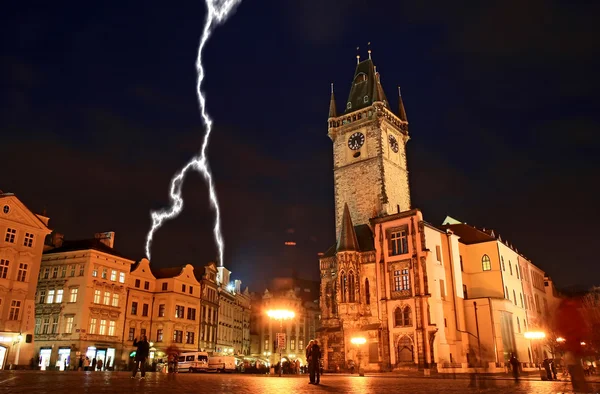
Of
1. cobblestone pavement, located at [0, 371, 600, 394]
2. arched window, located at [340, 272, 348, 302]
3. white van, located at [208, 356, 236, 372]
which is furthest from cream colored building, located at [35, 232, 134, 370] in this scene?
cobblestone pavement, located at [0, 371, 600, 394]

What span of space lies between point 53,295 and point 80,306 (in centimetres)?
470

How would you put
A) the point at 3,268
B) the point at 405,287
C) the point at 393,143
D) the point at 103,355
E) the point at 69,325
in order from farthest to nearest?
the point at 393,143 → the point at 103,355 → the point at 69,325 → the point at 405,287 → the point at 3,268

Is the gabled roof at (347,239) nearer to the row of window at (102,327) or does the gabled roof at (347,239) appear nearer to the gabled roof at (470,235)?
the gabled roof at (470,235)

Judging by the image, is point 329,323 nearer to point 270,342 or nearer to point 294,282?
point 270,342

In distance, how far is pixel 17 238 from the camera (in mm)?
48375

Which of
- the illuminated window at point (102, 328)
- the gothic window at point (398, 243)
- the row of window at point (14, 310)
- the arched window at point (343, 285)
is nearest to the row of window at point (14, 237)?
the row of window at point (14, 310)

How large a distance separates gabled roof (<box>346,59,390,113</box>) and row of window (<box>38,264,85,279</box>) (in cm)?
4187

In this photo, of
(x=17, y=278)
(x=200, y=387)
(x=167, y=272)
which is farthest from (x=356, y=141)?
(x=200, y=387)

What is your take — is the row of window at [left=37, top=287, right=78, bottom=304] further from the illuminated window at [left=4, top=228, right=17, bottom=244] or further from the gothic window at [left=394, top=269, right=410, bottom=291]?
the gothic window at [left=394, top=269, right=410, bottom=291]

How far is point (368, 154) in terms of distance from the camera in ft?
224

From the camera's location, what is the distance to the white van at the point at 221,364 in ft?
160

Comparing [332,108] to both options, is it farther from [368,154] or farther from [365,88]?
[368,154]

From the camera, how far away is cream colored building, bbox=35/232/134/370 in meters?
53.9

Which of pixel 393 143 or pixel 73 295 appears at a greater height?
pixel 393 143
